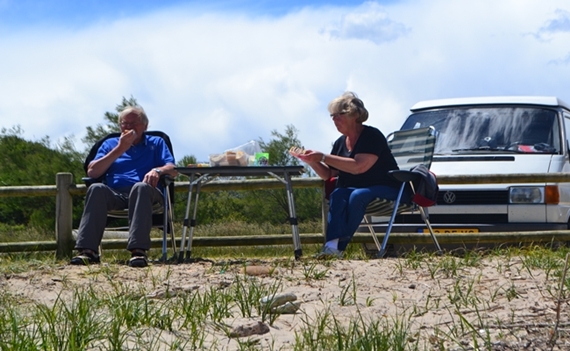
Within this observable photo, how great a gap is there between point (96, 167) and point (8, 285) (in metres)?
1.97

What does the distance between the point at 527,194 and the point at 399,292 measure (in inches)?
162

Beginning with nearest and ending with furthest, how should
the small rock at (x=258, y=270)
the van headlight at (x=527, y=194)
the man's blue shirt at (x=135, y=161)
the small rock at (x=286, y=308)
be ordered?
1. the small rock at (x=286, y=308)
2. the small rock at (x=258, y=270)
3. the man's blue shirt at (x=135, y=161)
4. the van headlight at (x=527, y=194)

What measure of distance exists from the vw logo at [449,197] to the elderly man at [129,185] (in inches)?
113

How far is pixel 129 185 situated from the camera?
7.51m

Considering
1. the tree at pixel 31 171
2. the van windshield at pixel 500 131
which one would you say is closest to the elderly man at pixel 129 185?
the van windshield at pixel 500 131

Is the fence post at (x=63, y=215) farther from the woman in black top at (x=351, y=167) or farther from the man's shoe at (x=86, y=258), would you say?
the woman in black top at (x=351, y=167)

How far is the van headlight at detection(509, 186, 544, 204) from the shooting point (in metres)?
8.66

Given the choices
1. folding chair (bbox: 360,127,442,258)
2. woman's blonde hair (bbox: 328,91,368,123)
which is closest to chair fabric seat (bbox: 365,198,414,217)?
folding chair (bbox: 360,127,442,258)

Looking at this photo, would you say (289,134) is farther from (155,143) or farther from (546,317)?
(546,317)

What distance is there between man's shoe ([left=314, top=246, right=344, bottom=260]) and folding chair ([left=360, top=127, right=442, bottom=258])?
Result: 0.33 m

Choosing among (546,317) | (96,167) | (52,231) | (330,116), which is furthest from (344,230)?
(52,231)

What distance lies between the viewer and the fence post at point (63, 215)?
8852 mm

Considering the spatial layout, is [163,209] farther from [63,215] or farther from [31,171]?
[31,171]

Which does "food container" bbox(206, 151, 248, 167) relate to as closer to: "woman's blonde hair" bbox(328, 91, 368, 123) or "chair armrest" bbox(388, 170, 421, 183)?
"woman's blonde hair" bbox(328, 91, 368, 123)
